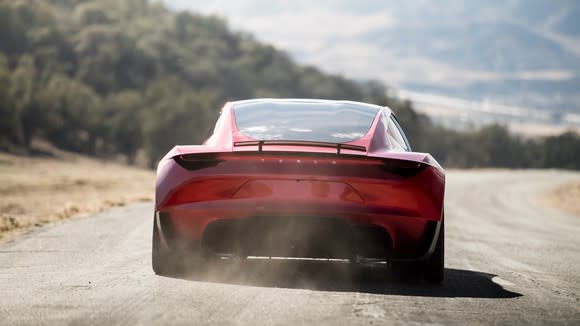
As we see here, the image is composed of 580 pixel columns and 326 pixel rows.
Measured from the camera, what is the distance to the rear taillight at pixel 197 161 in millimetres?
6344

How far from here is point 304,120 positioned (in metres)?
7.04

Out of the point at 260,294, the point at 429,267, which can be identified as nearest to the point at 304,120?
the point at 429,267

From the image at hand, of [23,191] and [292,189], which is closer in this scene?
[292,189]

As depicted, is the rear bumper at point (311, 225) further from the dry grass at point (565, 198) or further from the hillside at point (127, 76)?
the hillside at point (127, 76)

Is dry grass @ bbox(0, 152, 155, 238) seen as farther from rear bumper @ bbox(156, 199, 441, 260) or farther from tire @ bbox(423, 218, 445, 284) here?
tire @ bbox(423, 218, 445, 284)

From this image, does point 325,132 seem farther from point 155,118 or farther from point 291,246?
point 155,118

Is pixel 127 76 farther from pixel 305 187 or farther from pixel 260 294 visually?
pixel 260 294

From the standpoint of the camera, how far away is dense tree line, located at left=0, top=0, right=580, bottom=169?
78750 millimetres

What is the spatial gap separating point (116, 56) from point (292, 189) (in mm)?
110248

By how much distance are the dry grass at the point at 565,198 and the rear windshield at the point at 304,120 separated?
26.7m

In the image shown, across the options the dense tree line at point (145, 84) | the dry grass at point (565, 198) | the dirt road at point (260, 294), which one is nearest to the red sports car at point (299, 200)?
the dirt road at point (260, 294)

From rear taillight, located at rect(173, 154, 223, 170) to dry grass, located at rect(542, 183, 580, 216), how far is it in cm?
2802

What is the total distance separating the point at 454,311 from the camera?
5.56 metres

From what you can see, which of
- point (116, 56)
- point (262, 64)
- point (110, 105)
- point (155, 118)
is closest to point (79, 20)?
point (116, 56)
